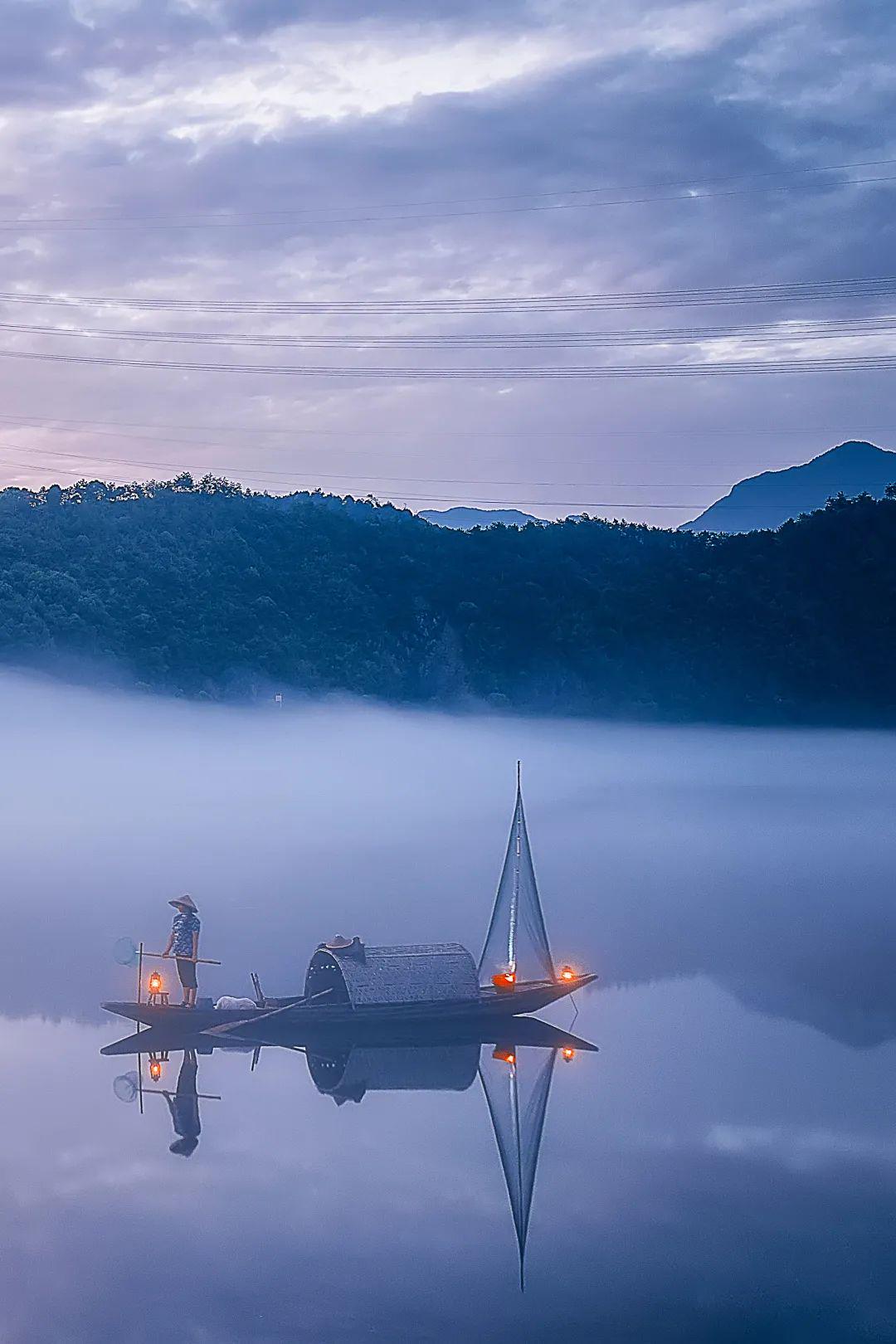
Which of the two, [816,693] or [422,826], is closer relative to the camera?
[422,826]

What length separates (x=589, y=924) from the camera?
137ft

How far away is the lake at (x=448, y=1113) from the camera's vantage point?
17469 mm

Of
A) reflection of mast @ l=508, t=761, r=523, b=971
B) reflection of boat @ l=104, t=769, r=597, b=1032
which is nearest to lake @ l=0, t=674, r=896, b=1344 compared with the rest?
reflection of boat @ l=104, t=769, r=597, b=1032

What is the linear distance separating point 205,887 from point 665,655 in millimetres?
45132

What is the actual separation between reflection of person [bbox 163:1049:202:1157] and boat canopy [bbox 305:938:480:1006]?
2870mm

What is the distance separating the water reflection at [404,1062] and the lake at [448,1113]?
0.19 metres

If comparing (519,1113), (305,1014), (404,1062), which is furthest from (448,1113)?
(305,1014)

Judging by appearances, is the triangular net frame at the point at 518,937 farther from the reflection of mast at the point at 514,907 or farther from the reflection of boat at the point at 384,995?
the reflection of boat at the point at 384,995

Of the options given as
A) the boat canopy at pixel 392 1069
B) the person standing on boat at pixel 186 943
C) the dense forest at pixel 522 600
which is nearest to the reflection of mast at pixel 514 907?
the boat canopy at pixel 392 1069

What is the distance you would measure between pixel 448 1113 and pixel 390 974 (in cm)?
469

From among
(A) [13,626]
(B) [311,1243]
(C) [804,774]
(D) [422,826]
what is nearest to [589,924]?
(D) [422,826]

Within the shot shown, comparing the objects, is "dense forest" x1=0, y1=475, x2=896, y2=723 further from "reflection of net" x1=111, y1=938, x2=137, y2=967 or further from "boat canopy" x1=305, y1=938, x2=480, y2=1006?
"boat canopy" x1=305, y1=938, x2=480, y2=1006

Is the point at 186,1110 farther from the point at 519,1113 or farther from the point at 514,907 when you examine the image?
the point at 514,907

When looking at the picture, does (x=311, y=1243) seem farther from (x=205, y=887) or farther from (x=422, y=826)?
(x=422, y=826)
